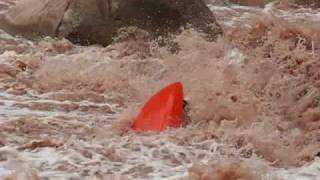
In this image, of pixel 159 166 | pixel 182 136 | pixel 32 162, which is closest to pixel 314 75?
pixel 182 136

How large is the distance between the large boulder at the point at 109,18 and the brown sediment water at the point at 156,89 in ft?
0.64

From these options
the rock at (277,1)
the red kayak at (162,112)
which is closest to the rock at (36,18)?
the red kayak at (162,112)

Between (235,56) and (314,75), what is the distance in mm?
1072

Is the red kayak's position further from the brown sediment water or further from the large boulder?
the large boulder

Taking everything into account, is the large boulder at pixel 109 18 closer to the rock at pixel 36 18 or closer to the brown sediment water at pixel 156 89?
the rock at pixel 36 18

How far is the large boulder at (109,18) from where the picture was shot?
29.2ft

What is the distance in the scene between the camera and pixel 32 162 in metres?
4.83

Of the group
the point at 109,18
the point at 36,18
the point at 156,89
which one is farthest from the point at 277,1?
the point at 156,89

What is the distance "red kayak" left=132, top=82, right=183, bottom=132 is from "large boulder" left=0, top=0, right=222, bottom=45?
2834 millimetres

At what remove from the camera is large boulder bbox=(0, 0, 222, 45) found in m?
8.91

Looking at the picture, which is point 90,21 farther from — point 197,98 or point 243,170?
point 243,170

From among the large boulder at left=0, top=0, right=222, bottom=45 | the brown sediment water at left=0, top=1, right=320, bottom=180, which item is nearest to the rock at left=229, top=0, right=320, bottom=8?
the brown sediment water at left=0, top=1, right=320, bottom=180

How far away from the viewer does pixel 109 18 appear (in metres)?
8.94

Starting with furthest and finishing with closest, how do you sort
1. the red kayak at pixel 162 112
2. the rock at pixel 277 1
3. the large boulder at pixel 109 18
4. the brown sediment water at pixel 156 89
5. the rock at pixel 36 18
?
1. the rock at pixel 277 1
2. the rock at pixel 36 18
3. the large boulder at pixel 109 18
4. the red kayak at pixel 162 112
5. the brown sediment water at pixel 156 89
